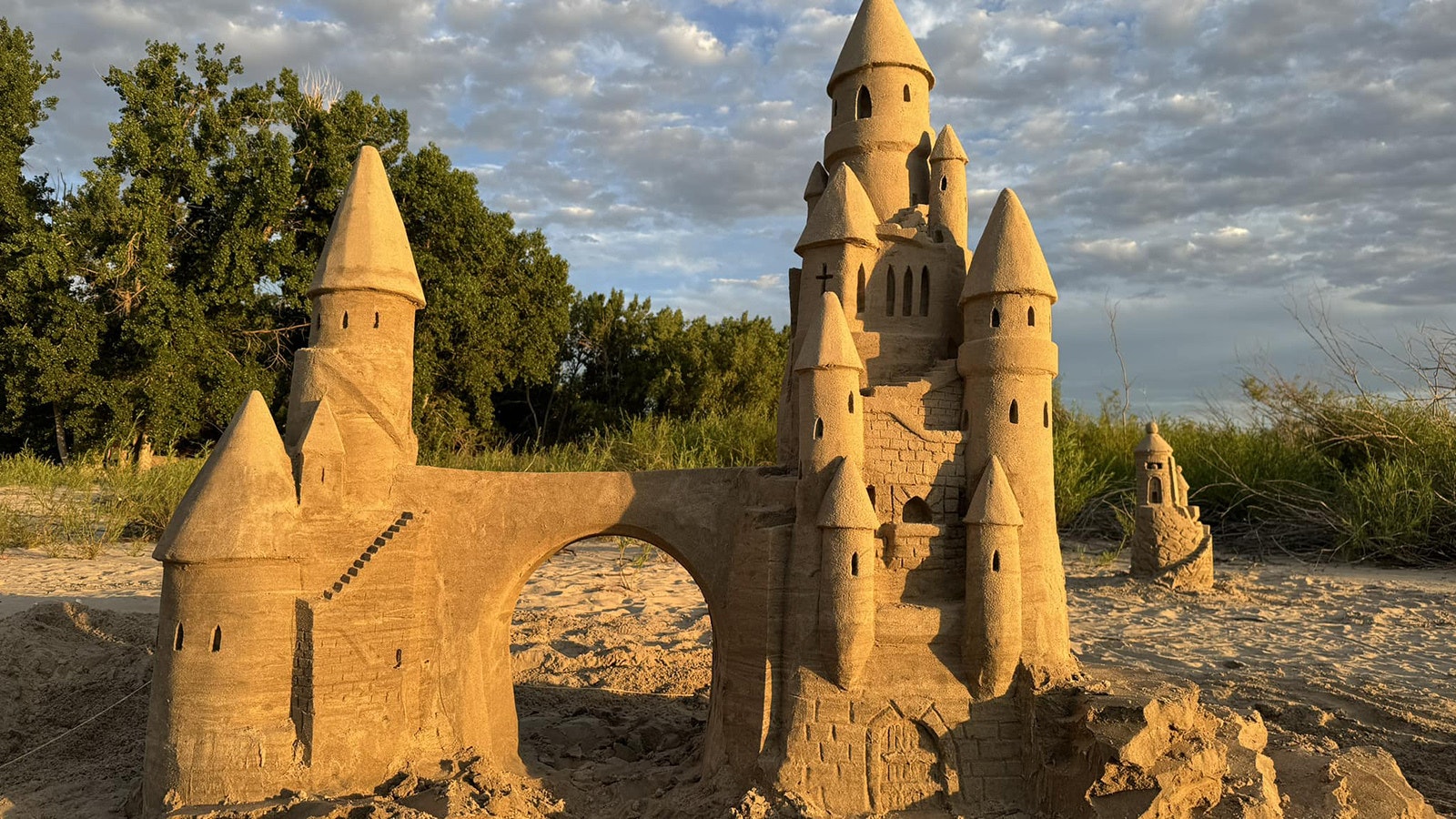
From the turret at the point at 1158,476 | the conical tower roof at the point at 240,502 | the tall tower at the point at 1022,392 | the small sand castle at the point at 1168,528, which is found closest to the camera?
the conical tower roof at the point at 240,502

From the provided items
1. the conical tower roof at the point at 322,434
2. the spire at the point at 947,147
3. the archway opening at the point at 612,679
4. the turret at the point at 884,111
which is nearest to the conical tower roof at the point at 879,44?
the turret at the point at 884,111

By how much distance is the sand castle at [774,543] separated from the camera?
8.05m

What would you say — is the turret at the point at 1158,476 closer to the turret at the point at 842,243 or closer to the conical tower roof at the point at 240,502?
the turret at the point at 842,243

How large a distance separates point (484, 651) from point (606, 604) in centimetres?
716

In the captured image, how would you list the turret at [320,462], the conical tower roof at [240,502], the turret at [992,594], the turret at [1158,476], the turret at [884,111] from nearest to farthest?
the turret at [992,594] < the conical tower roof at [240,502] < the turret at [320,462] < the turret at [884,111] < the turret at [1158,476]

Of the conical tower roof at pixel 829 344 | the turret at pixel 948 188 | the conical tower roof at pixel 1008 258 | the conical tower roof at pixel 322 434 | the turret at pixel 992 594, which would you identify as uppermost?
the turret at pixel 948 188

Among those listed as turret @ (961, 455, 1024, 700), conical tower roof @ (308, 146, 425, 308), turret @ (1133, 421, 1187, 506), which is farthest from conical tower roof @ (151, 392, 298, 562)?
turret @ (1133, 421, 1187, 506)

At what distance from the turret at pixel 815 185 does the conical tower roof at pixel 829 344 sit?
7.20 ft

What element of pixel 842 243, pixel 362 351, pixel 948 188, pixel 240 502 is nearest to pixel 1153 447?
pixel 948 188

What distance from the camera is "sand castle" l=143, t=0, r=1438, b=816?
8055 mm

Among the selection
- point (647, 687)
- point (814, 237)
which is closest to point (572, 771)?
point (647, 687)

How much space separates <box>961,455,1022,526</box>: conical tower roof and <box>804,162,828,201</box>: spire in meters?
3.83

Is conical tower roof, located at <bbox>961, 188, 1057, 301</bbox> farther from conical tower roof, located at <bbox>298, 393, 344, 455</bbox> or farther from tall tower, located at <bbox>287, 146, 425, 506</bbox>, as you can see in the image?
conical tower roof, located at <bbox>298, 393, 344, 455</bbox>

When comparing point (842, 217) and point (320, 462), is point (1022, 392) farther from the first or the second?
point (320, 462)
